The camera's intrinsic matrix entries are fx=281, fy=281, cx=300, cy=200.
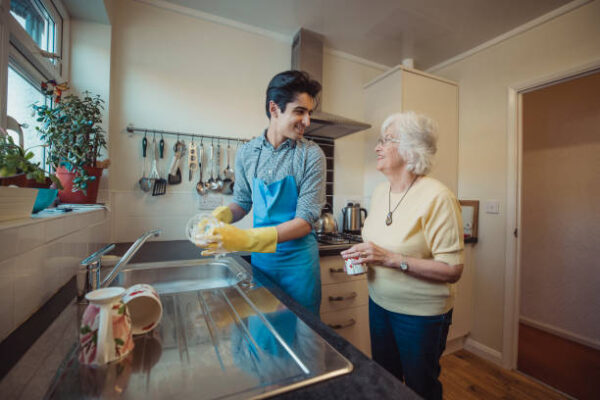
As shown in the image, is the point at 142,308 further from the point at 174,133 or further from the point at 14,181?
the point at 174,133

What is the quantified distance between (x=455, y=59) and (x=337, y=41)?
105cm

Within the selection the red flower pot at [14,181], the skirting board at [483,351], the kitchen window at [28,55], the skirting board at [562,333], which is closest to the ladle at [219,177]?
the kitchen window at [28,55]

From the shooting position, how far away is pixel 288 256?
1090 millimetres

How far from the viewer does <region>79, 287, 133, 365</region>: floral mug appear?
48 cm

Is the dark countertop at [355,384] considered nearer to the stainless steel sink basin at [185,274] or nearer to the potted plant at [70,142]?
the stainless steel sink basin at [185,274]

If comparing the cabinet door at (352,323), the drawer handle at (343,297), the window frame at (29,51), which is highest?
the window frame at (29,51)

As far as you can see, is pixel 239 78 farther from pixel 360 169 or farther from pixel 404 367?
pixel 404 367

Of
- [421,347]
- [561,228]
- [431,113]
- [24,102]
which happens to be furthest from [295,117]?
[561,228]

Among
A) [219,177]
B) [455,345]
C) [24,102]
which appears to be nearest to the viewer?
[24,102]

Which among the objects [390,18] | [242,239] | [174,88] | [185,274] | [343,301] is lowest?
[343,301]

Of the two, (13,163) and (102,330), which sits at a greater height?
(13,163)

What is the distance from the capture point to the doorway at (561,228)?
2.26 meters

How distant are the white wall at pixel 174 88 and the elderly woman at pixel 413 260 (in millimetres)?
1183

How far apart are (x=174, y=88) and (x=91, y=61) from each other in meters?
0.43
